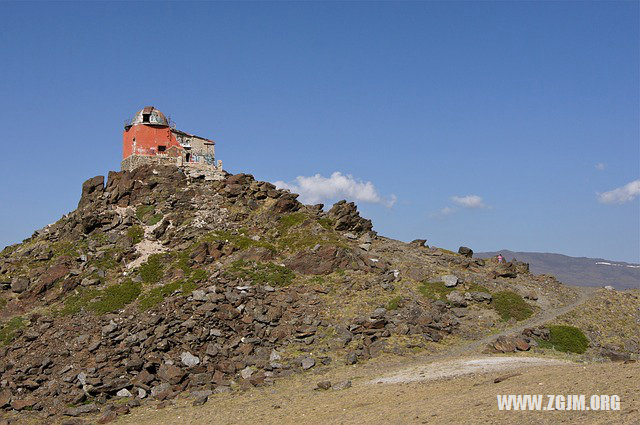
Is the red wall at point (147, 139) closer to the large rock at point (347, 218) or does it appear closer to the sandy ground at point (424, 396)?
the large rock at point (347, 218)

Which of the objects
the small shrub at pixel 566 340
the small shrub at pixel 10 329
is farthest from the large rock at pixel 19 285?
the small shrub at pixel 566 340

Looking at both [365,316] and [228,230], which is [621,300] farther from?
[228,230]

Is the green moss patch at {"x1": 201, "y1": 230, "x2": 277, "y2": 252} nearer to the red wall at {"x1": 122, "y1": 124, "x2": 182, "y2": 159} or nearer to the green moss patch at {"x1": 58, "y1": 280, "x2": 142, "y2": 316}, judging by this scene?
the green moss patch at {"x1": 58, "y1": 280, "x2": 142, "y2": 316}

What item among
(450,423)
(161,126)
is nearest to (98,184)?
(161,126)

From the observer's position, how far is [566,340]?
3947 cm

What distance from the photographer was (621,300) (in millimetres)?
48812

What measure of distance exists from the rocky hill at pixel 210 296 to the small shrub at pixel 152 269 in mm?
174

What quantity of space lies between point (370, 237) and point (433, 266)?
842 cm

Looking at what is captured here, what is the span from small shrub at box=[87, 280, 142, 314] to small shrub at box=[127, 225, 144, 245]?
22.6 ft

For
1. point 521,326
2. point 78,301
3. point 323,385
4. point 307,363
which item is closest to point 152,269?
point 78,301

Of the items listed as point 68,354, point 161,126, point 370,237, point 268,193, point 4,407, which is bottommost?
point 4,407

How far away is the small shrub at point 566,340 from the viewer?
38719 millimetres

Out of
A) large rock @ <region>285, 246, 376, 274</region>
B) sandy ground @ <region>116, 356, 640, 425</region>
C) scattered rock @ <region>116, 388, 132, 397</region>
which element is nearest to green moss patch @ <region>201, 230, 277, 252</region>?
large rock @ <region>285, 246, 376, 274</region>

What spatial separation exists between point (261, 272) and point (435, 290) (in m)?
13.5
